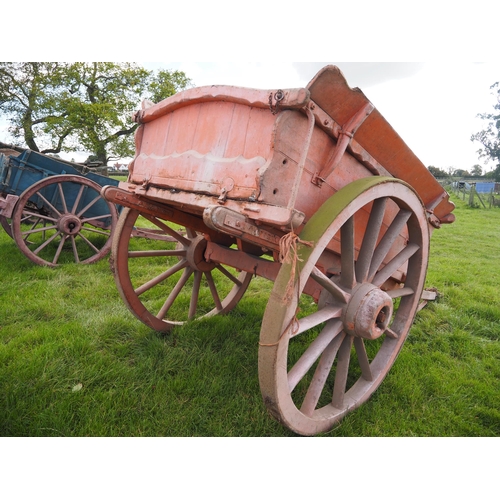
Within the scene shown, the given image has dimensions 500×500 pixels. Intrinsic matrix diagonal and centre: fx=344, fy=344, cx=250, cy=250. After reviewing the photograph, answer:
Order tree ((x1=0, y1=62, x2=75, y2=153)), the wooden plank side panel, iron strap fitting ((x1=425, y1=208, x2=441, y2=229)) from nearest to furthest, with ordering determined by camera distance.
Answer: the wooden plank side panel < iron strap fitting ((x1=425, y1=208, x2=441, y2=229)) < tree ((x1=0, y1=62, x2=75, y2=153))

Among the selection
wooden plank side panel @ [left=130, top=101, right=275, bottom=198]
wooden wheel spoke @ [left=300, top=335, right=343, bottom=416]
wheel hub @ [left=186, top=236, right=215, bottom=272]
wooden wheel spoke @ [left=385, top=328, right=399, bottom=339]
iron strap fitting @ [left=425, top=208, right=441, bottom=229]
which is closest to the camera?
wooden plank side panel @ [left=130, top=101, right=275, bottom=198]

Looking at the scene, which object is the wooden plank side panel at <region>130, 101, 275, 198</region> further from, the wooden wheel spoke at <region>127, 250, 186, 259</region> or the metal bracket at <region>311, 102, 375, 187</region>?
the wooden wheel spoke at <region>127, 250, 186, 259</region>

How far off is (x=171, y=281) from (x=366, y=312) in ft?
7.68

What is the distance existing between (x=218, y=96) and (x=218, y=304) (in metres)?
1.71

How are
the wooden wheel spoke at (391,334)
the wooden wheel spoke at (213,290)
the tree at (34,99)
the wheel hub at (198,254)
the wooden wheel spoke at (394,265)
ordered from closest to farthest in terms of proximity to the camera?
1. the wooden wheel spoke at (394,265)
2. the wooden wheel spoke at (391,334)
3. the wheel hub at (198,254)
4. the wooden wheel spoke at (213,290)
5. the tree at (34,99)

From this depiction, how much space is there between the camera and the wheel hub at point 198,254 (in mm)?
2527

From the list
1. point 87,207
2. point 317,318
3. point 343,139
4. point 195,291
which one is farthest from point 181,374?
point 87,207

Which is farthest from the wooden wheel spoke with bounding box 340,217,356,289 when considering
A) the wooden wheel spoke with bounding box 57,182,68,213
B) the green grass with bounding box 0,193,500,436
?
the wooden wheel spoke with bounding box 57,182,68,213

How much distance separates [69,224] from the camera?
397 centimetres

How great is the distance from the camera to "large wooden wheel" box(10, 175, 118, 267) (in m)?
3.69

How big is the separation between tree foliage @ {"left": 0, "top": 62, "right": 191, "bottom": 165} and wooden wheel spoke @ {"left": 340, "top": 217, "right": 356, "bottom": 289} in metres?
3.69

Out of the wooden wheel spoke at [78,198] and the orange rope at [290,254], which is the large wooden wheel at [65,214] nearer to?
the wooden wheel spoke at [78,198]

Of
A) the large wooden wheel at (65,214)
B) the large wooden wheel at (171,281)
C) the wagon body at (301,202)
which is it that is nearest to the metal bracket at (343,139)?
the wagon body at (301,202)

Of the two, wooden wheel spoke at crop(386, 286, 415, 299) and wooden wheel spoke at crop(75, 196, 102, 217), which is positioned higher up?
wooden wheel spoke at crop(386, 286, 415, 299)
